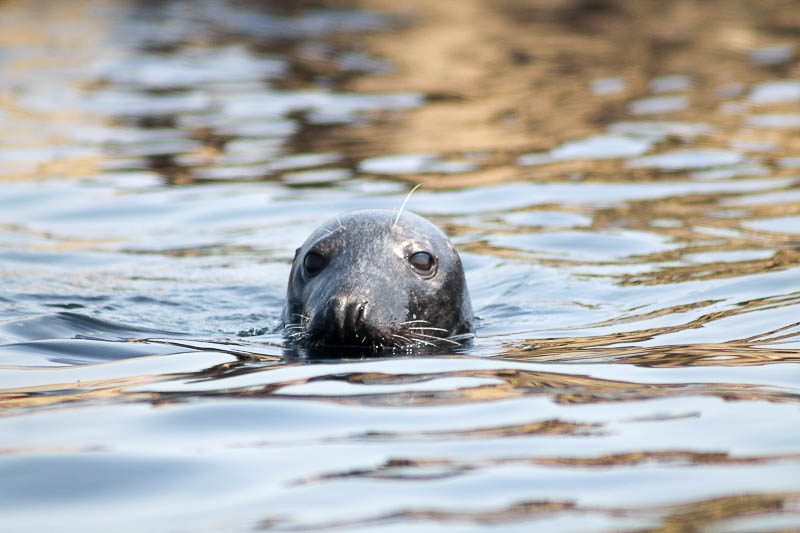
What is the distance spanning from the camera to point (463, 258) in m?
8.71

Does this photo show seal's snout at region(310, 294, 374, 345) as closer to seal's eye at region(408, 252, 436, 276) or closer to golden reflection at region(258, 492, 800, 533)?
seal's eye at region(408, 252, 436, 276)

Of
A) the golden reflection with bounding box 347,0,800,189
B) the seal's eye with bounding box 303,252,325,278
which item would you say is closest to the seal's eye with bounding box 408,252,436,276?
the seal's eye with bounding box 303,252,325,278

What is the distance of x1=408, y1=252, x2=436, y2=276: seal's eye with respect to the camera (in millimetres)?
6145

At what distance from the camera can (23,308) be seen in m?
6.86

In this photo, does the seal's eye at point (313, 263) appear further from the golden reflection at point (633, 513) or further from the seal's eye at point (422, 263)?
the golden reflection at point (633, 513)

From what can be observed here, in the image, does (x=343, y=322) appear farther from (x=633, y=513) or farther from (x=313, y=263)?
(x=633, y=513)

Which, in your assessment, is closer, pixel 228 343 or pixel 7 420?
pixel 7 420

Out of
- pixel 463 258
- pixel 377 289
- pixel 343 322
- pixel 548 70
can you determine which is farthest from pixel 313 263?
pixel 548 70

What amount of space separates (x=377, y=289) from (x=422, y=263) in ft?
1.72

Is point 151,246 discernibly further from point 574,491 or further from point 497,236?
point 574,491

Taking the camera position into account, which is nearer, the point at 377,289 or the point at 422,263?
the point at 377,289

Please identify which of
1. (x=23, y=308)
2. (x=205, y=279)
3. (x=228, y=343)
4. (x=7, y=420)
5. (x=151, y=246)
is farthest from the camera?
(x=151, y=246)

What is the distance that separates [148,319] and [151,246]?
230cm

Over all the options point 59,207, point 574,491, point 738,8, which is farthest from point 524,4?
point 574,491
